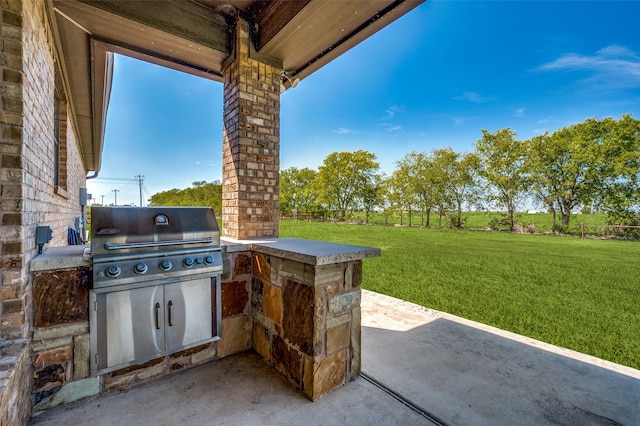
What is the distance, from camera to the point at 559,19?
7141 mm

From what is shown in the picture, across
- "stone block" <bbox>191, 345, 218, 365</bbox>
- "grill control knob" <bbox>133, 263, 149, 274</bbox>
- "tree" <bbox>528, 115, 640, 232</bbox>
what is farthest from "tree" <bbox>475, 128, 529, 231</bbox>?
"grill control knob" <bbox>133, 263, 149, 274</bbox>

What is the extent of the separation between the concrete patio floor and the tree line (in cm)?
1900

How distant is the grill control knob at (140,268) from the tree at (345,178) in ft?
81.3

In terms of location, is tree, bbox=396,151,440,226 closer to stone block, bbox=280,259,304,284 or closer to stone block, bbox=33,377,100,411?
stone block, bbox=280,259,304,284

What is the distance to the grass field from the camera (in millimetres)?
3004

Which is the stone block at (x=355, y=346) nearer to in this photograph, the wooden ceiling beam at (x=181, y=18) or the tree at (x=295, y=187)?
the wooden ceiling beam at (x=181, y=18)

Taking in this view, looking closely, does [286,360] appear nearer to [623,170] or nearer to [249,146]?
[249,146]

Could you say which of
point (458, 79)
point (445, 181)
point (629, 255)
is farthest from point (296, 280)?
point (445, 181)

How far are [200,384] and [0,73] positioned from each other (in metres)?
2.23

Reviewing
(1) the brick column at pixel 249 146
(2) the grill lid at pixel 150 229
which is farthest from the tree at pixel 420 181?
(2) the grill lid at pixel 150 229

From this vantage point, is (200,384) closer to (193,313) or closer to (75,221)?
(193,313)

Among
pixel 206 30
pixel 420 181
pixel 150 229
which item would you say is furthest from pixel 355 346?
pixel 420 181

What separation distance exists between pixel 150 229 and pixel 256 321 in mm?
1246

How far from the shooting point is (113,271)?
168 centimetres
